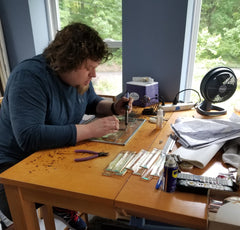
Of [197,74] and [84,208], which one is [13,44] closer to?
[197,74]

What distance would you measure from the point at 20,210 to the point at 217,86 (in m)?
1.20

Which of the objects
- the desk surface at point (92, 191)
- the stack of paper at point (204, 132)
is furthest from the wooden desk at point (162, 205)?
the stack of paper at point (204, 132)

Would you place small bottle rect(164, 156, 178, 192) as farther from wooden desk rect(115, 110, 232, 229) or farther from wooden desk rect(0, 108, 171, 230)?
wooden desk rect(0, 108, 171, 230)

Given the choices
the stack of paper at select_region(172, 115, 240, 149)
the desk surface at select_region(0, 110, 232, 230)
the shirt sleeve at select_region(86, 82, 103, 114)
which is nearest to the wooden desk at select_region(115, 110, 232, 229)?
the desk surface at select_region(0, 110, 232, 230)

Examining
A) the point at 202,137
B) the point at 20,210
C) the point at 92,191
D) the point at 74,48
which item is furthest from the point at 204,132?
the point at 20,210

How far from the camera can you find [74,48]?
0.93 m

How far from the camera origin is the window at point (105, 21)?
1.91 meters

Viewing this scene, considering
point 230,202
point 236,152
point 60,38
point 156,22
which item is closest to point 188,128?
point 236,152

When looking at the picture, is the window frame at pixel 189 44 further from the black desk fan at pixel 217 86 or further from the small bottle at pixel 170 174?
the small bottle at pixel 170 174

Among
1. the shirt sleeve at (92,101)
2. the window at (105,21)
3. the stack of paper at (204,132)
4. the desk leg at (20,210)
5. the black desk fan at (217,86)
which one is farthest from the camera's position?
the window at (105,21)

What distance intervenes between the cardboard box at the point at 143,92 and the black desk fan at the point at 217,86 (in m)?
0.34

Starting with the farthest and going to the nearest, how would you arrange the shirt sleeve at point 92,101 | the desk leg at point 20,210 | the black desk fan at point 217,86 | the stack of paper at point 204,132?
1. the shirt sleeve at point 92,101
2. the black desk fan at point 217,86
3. the stack of paper at point 204,132
4. the desk leg at point 20,210

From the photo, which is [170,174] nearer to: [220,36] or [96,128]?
[96,128]

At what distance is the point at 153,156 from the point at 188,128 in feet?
0.90
